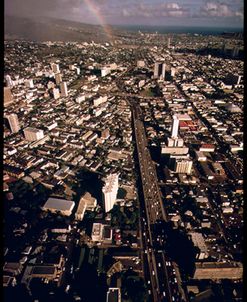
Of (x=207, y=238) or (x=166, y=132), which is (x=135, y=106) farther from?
(x=207, y=238)

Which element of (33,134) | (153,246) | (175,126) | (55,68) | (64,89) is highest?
(55,68)

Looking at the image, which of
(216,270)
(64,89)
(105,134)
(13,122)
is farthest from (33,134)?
(216,270)

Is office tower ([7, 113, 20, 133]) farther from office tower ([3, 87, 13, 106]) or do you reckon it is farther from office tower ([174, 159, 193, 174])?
office tower ([174, 159, 193, 174])

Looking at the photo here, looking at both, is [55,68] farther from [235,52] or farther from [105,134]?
[235,52]

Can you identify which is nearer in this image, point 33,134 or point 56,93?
point 33,134

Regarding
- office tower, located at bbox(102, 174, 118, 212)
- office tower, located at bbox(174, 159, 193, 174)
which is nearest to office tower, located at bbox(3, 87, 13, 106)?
office tower, located at bbox(102, 174, 118, 212)

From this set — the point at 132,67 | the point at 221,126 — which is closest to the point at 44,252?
the point at 221,126

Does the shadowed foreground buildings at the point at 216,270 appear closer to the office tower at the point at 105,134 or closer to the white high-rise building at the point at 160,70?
the office tower at the point at 105,134

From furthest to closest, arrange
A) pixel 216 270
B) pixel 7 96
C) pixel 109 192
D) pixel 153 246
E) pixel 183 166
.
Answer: pixel 7 96 < pixel 183 166 < pixel 109 192 < pixel 153 246 < pixel 216 270
